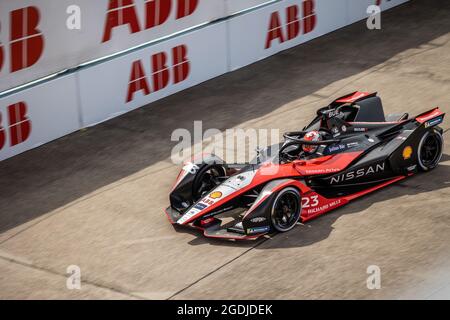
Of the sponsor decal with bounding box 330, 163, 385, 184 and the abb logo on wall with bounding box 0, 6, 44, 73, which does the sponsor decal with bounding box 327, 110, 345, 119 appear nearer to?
the sponsor decal with bounding box 330, 163, 385, 184

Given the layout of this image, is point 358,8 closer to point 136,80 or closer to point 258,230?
point 136,80

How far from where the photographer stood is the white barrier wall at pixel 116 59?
13891 millimetres

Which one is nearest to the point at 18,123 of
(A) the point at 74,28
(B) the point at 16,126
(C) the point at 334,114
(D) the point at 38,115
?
(B) the point at 16,126

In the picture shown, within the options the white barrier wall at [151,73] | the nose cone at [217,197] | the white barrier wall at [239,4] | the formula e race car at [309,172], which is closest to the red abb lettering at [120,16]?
the white barrier wall at [151,73]

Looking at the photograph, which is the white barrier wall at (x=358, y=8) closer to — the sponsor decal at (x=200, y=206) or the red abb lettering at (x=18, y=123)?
the red abb lettering at (x=18, y=123)

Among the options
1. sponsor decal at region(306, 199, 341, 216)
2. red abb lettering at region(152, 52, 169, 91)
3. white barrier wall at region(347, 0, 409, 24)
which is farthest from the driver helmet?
white barrier wall at region(347, 0, 409, 24)

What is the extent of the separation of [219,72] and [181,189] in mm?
6012

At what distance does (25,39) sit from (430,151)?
625 centimetres

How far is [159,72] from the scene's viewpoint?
15891mm

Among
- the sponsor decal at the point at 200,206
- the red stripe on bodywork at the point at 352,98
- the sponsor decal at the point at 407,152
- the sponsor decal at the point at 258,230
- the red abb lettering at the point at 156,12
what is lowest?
the sponsor decal at the point at 258,230

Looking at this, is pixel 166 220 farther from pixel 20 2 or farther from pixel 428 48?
pixel 428 48

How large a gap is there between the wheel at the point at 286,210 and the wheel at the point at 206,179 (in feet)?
3.09

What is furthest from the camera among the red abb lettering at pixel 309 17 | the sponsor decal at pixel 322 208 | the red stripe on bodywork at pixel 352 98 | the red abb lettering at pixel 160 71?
the red abb lettering at pixel 309 17

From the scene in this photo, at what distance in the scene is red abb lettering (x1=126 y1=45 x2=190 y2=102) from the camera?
1553 cm
